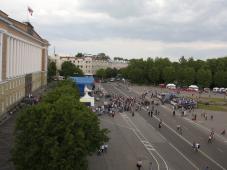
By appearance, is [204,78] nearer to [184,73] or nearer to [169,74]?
[184,73]

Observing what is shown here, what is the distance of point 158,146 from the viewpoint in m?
50.0

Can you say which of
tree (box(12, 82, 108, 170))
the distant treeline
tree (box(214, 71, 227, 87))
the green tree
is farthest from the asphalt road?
the green tree

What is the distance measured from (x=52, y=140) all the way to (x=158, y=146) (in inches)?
860

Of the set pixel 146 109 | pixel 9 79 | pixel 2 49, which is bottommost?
pixel 146 109

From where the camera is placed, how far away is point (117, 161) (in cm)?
4162

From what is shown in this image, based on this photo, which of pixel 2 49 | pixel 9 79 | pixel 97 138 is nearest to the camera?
pixel 97 138

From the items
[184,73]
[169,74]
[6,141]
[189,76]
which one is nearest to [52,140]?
[6,141]

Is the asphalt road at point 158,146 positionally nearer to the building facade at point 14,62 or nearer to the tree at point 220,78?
the building facade at point 14,62

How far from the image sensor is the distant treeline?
164 metres

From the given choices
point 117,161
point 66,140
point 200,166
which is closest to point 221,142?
point 200,166

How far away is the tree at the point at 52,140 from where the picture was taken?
98.5ft

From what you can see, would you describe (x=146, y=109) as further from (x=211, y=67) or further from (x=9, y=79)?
(x=211, y=67)

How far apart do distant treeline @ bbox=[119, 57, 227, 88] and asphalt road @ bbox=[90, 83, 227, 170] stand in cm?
9389

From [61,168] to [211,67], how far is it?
494 ft
